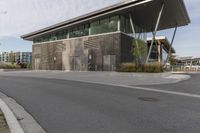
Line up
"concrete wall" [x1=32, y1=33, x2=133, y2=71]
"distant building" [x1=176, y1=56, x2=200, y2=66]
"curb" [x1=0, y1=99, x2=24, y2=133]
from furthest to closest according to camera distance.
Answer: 1. "distant building" [x1=176, y1=56, x2=200, y2=66]
2. "concrete wall" [x1=32, y1=33, x2=133, y2=71]
3. "curb" [x1=0, y1=99, x2=24, y2=133]

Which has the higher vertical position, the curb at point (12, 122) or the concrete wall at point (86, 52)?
the concrete wall at point (86, 52)

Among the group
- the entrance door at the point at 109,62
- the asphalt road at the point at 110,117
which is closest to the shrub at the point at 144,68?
the entrance door at the point at 109,62

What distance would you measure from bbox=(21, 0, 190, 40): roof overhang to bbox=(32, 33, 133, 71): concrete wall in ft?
9.28

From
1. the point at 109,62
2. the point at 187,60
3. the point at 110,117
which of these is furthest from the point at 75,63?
the point at 187,60

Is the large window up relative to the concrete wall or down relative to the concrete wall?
up

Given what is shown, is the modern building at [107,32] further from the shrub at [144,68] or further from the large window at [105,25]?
the shrub at [144,68]

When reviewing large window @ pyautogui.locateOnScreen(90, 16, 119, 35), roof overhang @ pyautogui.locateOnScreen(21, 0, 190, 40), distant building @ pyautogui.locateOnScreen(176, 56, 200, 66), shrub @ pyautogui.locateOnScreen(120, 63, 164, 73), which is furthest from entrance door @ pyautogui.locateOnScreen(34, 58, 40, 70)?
distant building @ pyautogui.locateOnScreen(176, 56, 200, 66)

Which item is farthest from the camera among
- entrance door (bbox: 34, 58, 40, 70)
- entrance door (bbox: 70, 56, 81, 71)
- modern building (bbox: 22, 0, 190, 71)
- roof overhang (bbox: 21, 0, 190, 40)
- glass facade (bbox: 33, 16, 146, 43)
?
entrance door (bbox: 34, 58, 40, 70)

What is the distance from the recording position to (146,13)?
105ft

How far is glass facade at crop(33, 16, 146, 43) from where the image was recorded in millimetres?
31438

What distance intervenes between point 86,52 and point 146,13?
34.2 feet

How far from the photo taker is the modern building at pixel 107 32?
99.2 ft

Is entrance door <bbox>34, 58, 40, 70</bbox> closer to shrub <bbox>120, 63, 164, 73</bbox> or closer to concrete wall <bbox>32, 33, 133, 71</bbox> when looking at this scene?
concrete wall <bbox>32, 33, 133, 71</bbox>

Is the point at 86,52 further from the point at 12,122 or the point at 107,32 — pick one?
the point at 12,122
